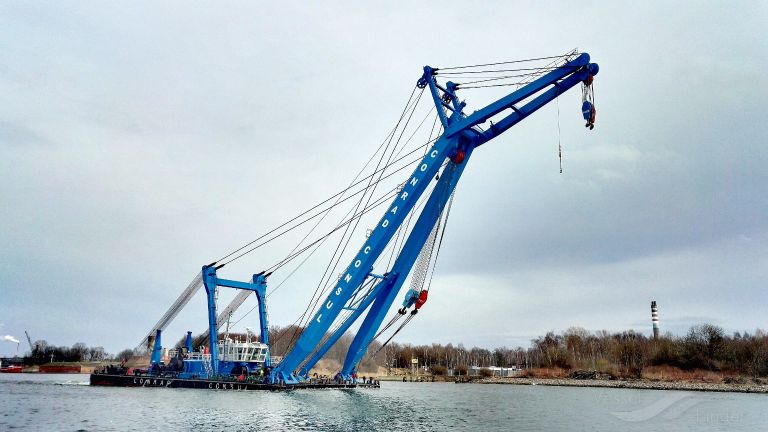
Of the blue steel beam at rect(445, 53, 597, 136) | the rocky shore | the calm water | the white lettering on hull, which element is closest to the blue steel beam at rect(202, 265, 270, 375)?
the calm water

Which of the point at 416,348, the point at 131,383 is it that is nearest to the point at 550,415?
the point at 131,383

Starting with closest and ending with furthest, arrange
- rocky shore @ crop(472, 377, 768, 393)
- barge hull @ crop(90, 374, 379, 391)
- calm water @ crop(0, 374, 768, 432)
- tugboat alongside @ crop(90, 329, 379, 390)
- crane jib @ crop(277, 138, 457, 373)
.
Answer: calm water @ crop(0, 374, 768, 432) → crane jib @ crop(277, 138, 457, 373) → barge hull @ crop(90, 374, 379, 391) → tugboat alongside @ crop(90, 329, 379, 390) → rocky shore @ crop(472, 377, 768, 393)

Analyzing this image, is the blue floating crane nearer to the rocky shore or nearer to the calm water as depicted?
the calm water

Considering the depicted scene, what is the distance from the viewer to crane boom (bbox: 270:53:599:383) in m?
26.8

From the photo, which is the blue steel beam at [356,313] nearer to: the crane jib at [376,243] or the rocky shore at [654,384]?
the crane jib at [376,243]

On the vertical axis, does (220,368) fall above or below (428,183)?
below

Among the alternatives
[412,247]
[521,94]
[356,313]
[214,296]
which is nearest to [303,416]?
[356,313]

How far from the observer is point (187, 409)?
28.5 meters

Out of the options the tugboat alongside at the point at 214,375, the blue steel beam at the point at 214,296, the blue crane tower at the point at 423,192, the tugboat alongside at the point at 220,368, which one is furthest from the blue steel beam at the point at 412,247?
the blue steel beam at the point at 214,296

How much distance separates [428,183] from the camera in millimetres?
29969

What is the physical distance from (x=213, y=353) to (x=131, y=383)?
1178 cm

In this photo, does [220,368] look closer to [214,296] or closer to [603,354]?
[214,296]

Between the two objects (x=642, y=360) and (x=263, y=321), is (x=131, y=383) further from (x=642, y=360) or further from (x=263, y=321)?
(x=642, y=360)

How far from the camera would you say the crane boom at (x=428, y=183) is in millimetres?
26766
